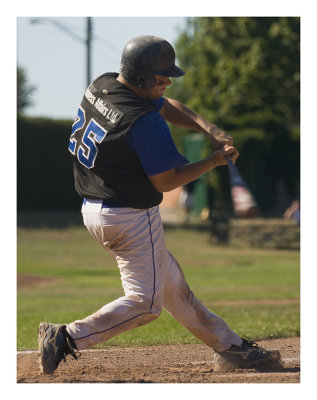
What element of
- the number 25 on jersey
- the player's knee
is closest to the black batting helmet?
the number 25 on jersey

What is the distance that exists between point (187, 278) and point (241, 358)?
9.47m

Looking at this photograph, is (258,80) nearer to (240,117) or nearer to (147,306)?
(240,117)

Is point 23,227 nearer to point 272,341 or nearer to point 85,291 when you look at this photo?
point 85,291

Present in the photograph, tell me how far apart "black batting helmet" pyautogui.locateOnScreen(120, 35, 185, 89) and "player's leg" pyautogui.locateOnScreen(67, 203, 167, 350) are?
2.95 ft

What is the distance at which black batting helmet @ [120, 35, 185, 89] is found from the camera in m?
4.90

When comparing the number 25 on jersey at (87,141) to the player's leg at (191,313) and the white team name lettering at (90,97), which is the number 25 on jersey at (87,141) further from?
the player's leg at (191,313)

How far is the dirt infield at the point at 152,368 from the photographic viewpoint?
4965mm

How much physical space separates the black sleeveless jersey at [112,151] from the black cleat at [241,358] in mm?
1346

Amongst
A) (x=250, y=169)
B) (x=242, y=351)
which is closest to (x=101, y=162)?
(x=242, y=351)

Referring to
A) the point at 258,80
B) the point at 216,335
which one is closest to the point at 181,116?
the point at 216,335

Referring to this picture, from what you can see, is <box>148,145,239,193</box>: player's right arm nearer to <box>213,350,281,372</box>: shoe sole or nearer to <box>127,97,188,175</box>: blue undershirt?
<box>127,97,188,175</box>: blue undershirt

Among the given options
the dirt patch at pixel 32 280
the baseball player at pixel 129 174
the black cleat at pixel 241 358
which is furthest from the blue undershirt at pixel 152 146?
the dirt patch at pixel 32 280

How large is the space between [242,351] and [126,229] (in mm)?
1408

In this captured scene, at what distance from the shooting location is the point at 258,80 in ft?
105
